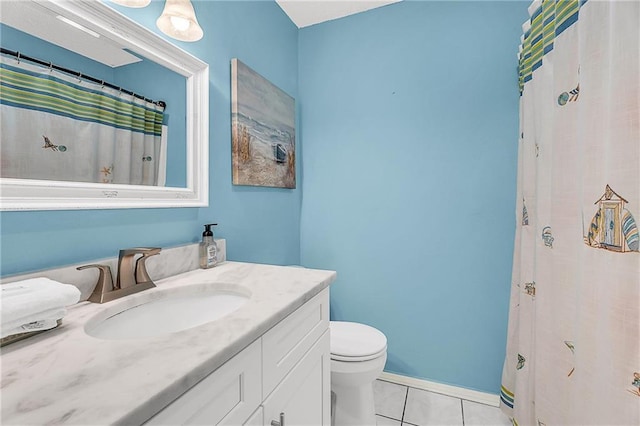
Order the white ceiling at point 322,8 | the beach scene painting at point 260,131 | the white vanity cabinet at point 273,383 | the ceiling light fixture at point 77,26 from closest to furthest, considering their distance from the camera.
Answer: the white vanity cabinet at point 273,383
the ceiling light fixture at point 77,26
the beach scene painting at point 260,131
the white ceiling at point 322,8

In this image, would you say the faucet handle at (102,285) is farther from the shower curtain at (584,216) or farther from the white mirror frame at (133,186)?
the shower curtain at (584,216)

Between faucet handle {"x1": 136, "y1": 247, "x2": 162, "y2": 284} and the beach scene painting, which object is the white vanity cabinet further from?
the beach scene painting

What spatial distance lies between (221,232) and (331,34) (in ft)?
5.06

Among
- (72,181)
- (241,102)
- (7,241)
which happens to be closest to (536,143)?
(241,102)

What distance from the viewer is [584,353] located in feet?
2.69

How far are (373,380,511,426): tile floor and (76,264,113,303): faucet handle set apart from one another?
1428 millimetres

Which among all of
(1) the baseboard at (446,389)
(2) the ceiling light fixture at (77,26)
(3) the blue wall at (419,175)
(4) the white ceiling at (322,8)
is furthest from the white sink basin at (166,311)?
(4) the white ceiling at (322,8)

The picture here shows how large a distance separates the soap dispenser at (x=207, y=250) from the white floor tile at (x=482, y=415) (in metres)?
1.52

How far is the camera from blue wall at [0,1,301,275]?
2.56 feet

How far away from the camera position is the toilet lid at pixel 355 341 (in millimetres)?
1363

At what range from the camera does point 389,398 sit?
1731 mm

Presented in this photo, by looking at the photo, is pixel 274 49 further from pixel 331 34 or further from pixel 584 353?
pixel 584 353

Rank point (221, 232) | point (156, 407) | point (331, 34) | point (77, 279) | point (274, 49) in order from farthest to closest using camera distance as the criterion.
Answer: point (331, 34)
point (274, 49)
point (221, 232)
point (77, 279)
point (156, 407)

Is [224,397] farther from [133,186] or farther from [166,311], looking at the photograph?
[133,186]
